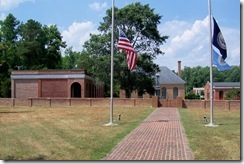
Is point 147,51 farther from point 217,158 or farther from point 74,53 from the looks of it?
point 74,53

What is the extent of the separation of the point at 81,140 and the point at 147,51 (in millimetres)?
34551

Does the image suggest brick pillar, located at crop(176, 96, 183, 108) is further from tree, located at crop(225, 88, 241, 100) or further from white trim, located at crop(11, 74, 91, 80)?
white trim, located at crop(11, 74, 91, 80)

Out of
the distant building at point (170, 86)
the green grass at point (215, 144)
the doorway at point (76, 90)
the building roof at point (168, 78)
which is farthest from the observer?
the building roof at point (168, 78)

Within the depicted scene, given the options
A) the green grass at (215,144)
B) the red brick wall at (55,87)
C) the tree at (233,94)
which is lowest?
the green grass at (215,144)

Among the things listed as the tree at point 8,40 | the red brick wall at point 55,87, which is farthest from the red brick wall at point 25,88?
the tree at point 8,40

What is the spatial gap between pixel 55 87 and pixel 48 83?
1.14 meters

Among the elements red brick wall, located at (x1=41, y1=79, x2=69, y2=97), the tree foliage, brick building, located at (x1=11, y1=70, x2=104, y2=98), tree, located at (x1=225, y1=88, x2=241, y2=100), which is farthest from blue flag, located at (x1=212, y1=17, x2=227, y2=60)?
the tree foliage

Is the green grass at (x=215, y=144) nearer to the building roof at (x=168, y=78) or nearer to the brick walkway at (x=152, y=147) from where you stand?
the brick walkway at (x=152, y=147)

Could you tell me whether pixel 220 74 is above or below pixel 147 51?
below

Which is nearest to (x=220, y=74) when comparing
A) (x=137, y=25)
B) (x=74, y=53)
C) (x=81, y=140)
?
(x=81, y=140)

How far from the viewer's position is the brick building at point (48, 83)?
50.2 meters

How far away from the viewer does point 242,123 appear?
8984 mm

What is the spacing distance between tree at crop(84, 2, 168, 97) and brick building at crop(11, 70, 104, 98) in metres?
6.07

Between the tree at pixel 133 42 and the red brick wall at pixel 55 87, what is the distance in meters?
7.38
